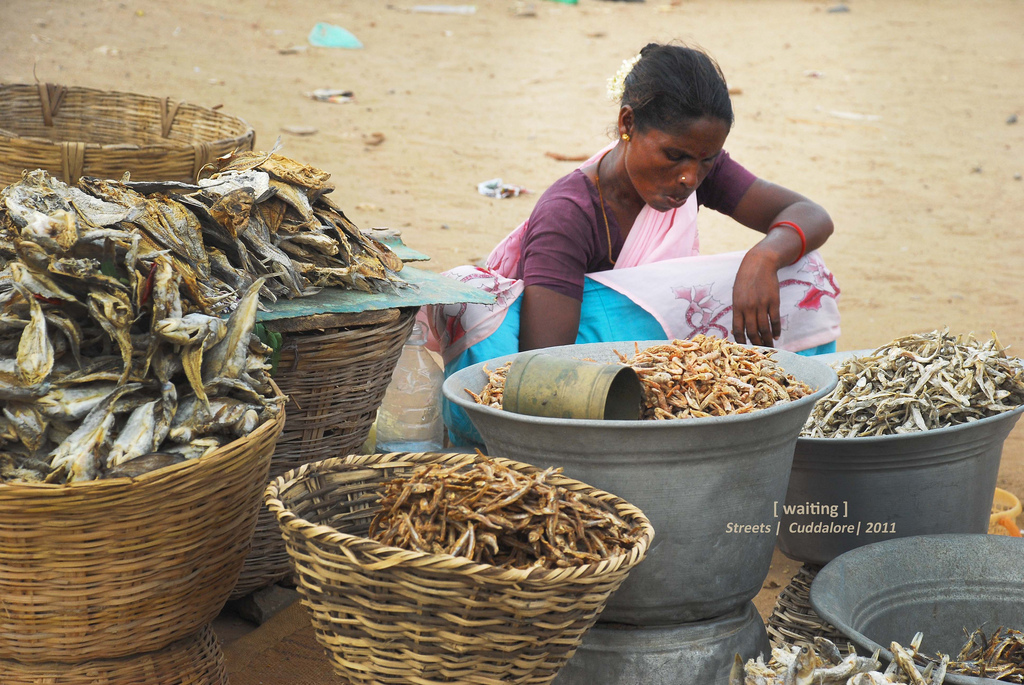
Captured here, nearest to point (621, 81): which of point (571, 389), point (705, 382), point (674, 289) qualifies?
point (674, 289)

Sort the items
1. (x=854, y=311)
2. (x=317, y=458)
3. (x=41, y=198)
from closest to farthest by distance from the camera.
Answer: (x=41, y=198) < (x=317, y=458) < (x=854, y=311)

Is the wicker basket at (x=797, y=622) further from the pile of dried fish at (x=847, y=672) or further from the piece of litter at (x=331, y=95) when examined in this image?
the piece of litter at (x=331, y=95)

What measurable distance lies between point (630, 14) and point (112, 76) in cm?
863

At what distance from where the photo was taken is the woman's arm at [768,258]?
2.79m

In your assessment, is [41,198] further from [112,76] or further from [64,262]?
[112,76]

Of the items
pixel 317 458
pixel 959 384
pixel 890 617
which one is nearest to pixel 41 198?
pixel 317 458

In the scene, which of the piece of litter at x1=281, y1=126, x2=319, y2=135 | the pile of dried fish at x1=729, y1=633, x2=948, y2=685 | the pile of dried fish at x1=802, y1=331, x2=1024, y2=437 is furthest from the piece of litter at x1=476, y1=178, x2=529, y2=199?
the pile of dried fish at x1=729, y1=633, x2=948, y2=685

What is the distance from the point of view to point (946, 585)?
6.94 feet

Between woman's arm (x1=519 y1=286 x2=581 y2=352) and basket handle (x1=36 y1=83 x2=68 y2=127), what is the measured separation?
1952mm

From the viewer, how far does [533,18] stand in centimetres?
1395

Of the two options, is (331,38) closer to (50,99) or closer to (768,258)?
(50,99)

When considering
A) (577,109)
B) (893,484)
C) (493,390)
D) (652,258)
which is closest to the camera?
(493,390)

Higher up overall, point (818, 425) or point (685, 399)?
point (685, 399)

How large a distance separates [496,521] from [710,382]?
0.70 meters
